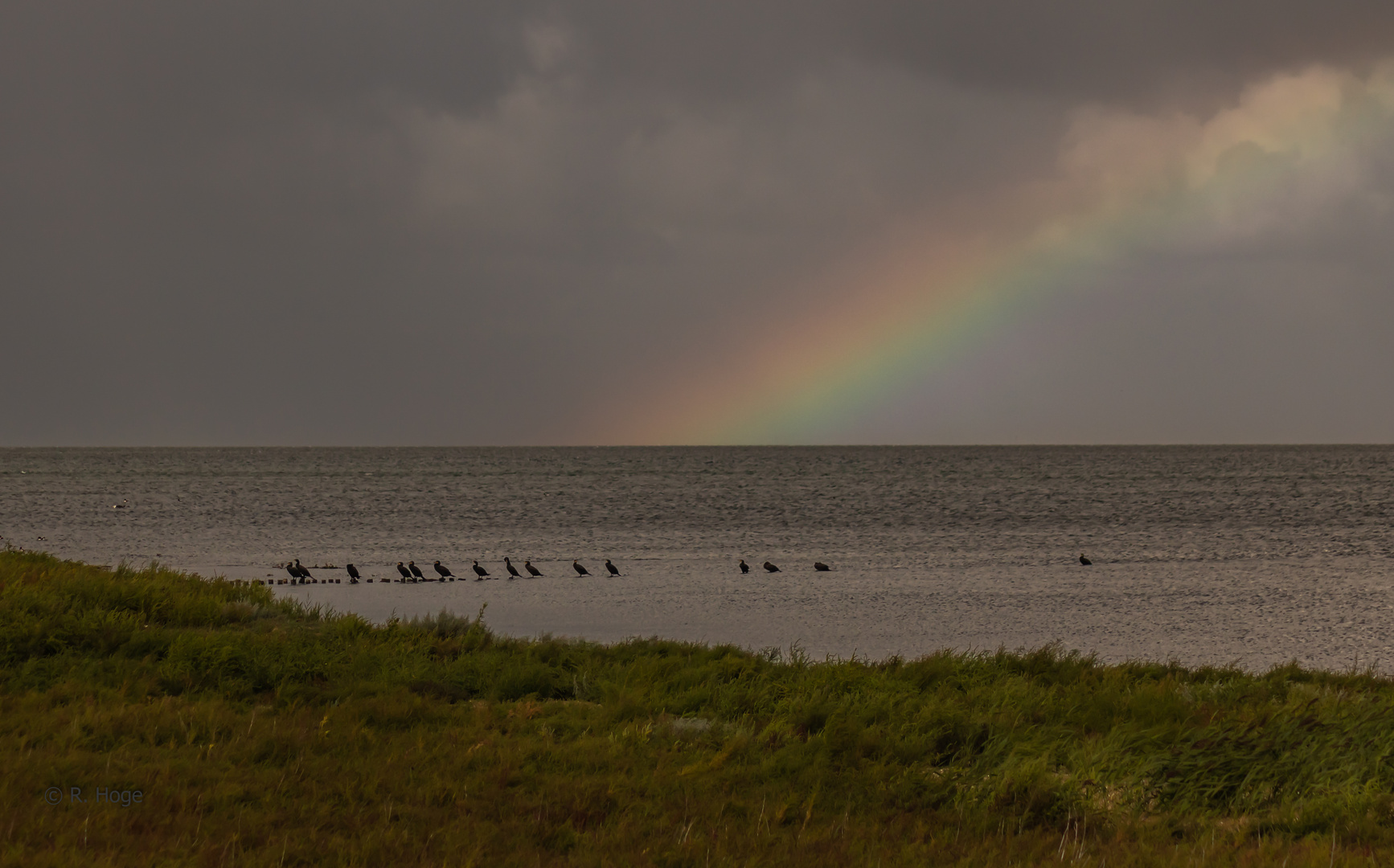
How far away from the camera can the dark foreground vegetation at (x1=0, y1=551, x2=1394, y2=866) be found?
6746 millimetres

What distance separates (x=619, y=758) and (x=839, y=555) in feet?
104

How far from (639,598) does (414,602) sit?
6.25 m

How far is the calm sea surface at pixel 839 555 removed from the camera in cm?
2269

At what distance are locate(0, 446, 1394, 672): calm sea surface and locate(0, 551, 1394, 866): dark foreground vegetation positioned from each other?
8.45 meters

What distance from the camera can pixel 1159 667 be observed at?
15.7 metres

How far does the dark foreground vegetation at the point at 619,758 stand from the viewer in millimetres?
6746

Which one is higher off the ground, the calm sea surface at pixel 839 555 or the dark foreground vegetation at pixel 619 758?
the dark foreground vegetation at pixel 619 758

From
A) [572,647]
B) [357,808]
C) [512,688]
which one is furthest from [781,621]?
[357,808]

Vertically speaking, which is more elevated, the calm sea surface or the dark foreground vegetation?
the dark foreground vegetation

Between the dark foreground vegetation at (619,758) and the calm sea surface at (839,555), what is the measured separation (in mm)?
8452

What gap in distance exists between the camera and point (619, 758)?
29.1 feet

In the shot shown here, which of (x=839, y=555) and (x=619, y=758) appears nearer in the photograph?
(x=619, y=758)

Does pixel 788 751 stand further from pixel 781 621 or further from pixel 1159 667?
pixel 781 621

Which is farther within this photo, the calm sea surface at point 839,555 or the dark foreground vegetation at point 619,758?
the calm sea surface at point 839,555
